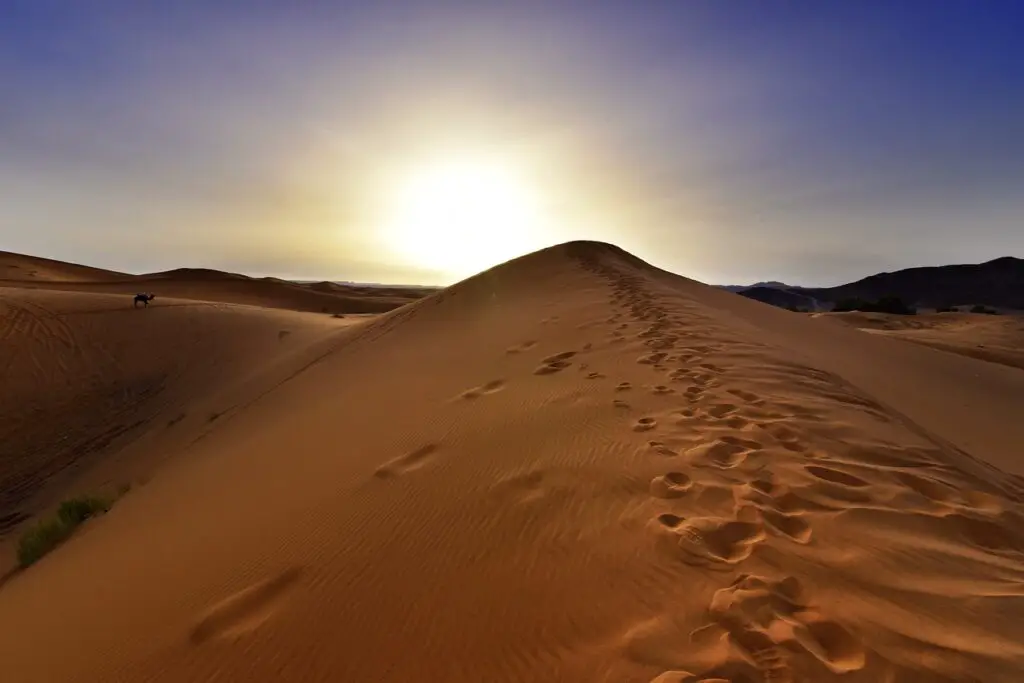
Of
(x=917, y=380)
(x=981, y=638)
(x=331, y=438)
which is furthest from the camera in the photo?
(x=917, y=380)

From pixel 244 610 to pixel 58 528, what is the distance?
5261 mm

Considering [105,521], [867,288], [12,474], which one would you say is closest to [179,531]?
[105,521]

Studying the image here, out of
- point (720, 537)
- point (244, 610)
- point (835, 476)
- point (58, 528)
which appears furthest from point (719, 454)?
point (58, 528)

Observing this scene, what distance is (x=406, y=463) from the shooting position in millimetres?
4699

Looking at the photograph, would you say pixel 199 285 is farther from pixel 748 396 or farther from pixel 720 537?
pixel 720 537

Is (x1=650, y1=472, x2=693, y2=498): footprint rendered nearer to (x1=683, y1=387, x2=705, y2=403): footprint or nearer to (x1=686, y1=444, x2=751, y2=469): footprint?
(x1=686, y1=444, x2=751, y2=469): footprint

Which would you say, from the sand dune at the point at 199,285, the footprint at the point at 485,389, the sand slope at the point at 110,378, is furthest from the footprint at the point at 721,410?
the sand dune at the point at 199,285

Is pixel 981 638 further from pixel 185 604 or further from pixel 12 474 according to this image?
pixel 12 474

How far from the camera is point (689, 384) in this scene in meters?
5.27

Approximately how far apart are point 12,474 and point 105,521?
4915 millimetres

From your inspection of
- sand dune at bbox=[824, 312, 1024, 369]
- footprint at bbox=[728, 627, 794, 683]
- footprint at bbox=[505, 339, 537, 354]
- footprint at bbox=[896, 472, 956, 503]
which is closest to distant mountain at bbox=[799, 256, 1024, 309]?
sand dune at bbox=[824, 312, 1024, 369]

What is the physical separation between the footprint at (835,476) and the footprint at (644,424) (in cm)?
118

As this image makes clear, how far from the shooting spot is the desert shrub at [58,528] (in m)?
6.04

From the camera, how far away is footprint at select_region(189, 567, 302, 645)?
292 cm
